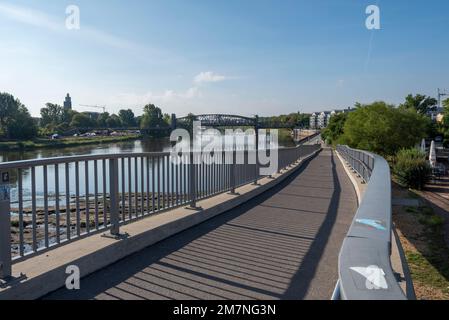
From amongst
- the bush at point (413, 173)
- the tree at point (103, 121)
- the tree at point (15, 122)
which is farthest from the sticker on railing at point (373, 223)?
the tree at point (103, 121)

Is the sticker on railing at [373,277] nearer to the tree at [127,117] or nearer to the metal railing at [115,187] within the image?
the metal railing at [115,187]

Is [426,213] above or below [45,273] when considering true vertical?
below

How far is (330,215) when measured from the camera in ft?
26.1

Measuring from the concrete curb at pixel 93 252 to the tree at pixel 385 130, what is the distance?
42.5m

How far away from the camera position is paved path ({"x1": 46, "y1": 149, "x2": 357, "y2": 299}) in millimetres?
3957

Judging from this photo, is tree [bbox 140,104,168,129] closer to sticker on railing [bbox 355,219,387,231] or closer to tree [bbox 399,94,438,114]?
tree [bbox 399,94,438,114]

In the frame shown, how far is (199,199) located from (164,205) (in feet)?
3.87

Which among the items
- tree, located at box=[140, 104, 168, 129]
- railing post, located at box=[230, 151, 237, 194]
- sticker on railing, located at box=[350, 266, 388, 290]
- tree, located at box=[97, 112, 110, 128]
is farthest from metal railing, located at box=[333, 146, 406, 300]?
tree, located at box=[97, 112, 110, 128]

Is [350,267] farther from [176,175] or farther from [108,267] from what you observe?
[176,175]

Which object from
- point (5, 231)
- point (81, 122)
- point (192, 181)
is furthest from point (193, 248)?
point (81, 122)

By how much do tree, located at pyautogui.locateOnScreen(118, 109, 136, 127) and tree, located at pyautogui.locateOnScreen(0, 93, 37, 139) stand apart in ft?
233

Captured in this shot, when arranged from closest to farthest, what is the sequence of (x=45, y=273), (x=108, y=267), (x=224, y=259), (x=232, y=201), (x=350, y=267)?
(x=350, y=267) < (x=45, y=273) < (x=108, y=267) < (x=224, y=259) < (x=232, y=201)
